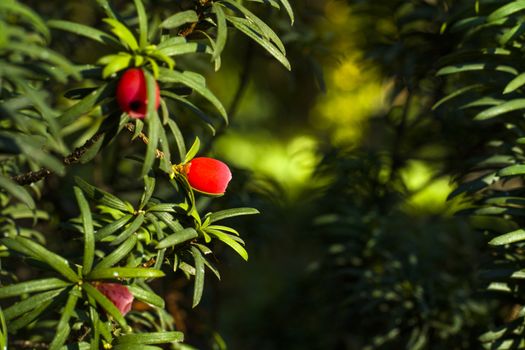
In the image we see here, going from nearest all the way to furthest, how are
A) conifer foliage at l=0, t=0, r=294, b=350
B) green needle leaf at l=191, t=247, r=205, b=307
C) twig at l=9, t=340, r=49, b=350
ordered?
conifer foliage at l=0, t=0, r=294, b=350 < green needle leaf at l=191, t=247, r=205, b=307 < twig at l=9, t=340, r=49, b=350

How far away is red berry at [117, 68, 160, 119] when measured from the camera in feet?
2.03

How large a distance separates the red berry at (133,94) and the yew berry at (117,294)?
21cm

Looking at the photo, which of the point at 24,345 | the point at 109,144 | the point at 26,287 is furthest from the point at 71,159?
the point at 24,345

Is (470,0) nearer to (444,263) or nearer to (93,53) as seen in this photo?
(444,263)

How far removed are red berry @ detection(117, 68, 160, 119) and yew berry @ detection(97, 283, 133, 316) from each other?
8.1 inches

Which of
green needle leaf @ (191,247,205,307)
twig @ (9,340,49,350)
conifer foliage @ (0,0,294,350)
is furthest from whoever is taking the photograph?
twig @ (9,340,49,350)

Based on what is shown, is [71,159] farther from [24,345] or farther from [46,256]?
[24,345]

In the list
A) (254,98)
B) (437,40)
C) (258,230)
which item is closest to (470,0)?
(437,40)

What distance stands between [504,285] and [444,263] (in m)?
0.60

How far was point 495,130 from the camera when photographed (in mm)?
1469

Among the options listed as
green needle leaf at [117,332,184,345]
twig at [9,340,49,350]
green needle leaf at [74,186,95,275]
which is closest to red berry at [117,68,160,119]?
green needle leaf at [74,186,95,275]

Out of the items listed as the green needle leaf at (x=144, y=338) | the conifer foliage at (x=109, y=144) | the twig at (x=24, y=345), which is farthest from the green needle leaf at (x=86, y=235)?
the twig at (x=24, y=345)

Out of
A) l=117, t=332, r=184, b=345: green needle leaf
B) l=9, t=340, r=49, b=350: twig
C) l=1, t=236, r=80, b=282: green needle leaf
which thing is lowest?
l=9, t=340, r=49, b=350: twig

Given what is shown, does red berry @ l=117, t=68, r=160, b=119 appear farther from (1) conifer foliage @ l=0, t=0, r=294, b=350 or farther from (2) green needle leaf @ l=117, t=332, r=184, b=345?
(2) green needle leaf @ l=117, t=332, r=184, b=345
